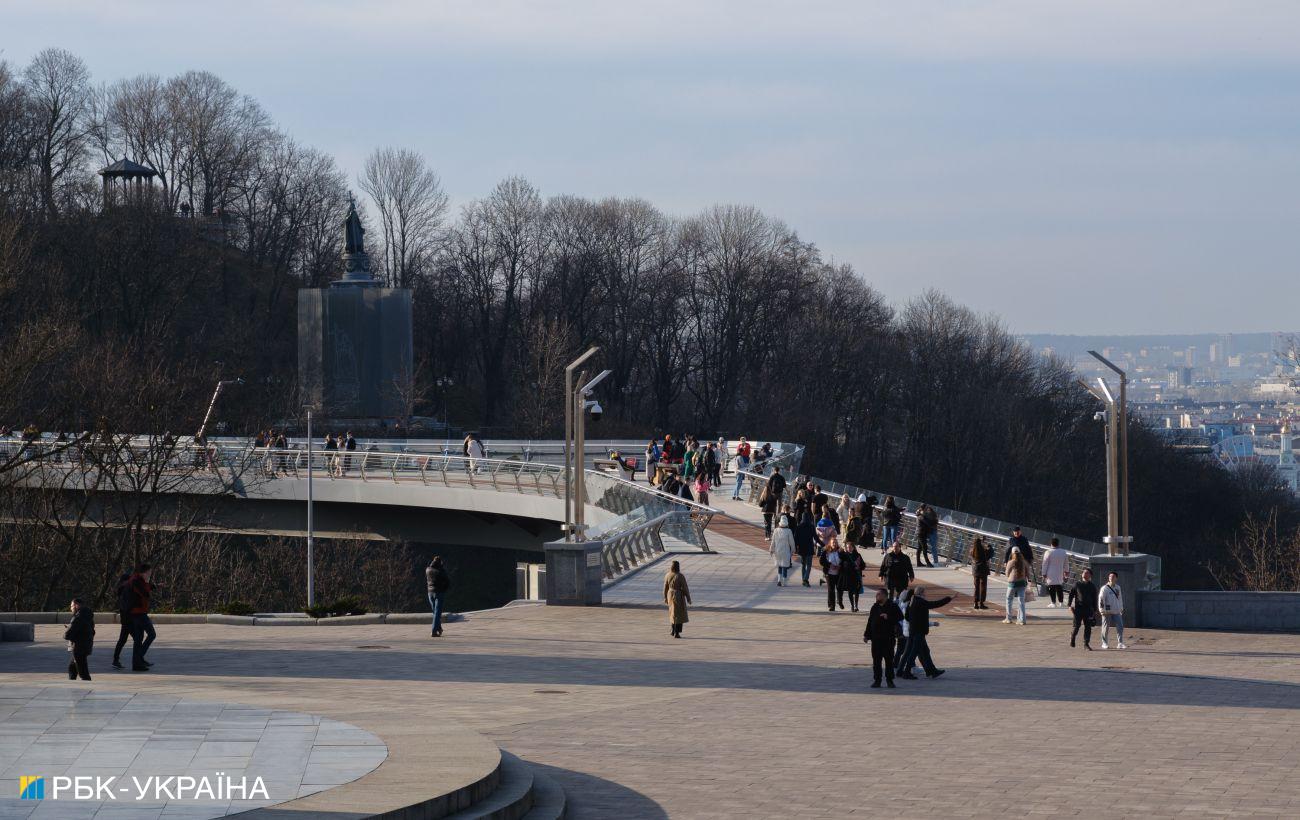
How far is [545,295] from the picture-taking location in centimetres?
9244

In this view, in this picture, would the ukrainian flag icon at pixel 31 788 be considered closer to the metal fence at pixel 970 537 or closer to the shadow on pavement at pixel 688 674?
the shadow on pavement at pixel 688 674

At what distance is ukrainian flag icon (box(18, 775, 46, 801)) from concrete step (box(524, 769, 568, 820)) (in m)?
3.71

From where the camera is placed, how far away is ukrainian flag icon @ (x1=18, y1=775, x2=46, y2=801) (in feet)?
39.1

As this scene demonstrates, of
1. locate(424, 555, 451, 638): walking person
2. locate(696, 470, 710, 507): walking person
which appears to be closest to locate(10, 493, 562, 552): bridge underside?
locate(696, 470, 710, 507): walking person

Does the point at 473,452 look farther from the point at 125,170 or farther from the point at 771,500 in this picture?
the point at 125,170

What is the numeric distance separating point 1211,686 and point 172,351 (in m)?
62.8

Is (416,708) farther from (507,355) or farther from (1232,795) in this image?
(507,355)

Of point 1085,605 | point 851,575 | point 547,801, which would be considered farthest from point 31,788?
point 851,575

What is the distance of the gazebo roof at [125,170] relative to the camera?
3558 inches

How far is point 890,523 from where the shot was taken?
113 feet

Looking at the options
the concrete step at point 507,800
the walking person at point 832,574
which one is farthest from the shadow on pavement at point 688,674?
the concrete step at point 507,800

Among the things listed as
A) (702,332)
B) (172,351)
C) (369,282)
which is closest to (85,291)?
(172,351)

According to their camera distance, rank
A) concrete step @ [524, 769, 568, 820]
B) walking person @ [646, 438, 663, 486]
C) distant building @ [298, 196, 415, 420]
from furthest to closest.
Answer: distant building @ [298, 196, 415, 420], walking person @ [646, 438, 663, 486], concrete step @ [524, 769, 568, 820]

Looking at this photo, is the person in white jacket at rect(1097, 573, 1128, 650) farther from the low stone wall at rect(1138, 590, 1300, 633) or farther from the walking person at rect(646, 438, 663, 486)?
the walking person at rect(646, 438, 663, 486)
